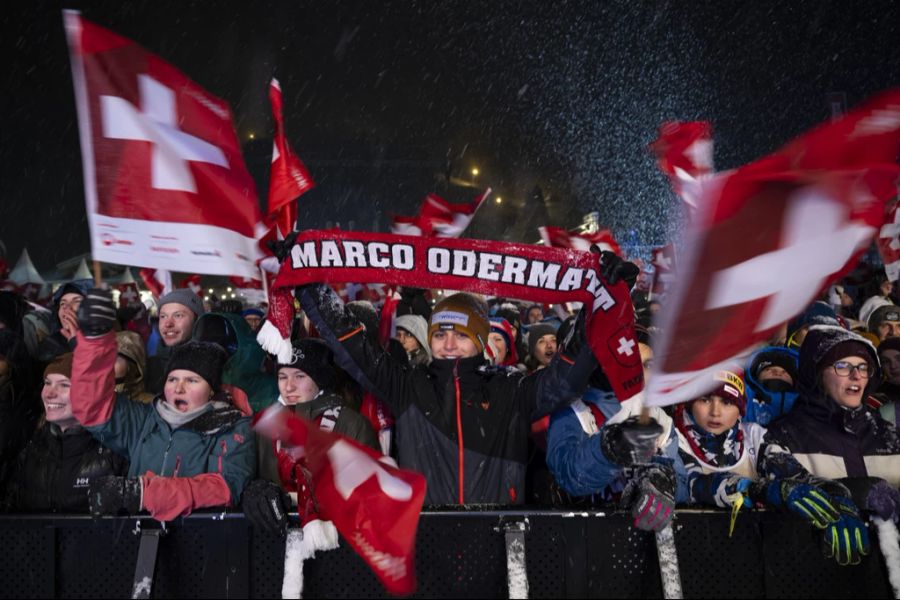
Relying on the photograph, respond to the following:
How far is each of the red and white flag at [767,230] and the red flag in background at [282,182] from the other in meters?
2.50

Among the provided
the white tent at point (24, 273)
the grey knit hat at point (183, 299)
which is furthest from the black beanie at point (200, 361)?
the white tent at point (24, 273)

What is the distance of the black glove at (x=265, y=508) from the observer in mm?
2674

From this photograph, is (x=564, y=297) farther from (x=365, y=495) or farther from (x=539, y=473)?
(x=365, y=495)

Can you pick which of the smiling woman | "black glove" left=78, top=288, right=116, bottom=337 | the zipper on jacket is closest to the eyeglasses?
the zipper on jacket

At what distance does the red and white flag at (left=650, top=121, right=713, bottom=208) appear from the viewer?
4504 millimetres

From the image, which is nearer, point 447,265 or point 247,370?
point 447,265

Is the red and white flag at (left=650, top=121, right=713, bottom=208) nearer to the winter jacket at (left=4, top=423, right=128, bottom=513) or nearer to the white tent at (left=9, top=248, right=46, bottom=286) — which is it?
the winter jacket at (left=4, top=423, right=128, bottom=513)

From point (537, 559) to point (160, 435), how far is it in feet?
6.08

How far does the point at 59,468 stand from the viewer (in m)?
3.47

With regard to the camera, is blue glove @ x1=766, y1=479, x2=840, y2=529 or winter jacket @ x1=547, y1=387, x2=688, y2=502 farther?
winter jacket @ x1=547, y1=387, x2=688, y2=502

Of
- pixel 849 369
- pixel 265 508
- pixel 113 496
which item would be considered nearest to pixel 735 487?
pixel 849 369

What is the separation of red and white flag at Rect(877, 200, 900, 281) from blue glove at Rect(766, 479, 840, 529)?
4420 mm

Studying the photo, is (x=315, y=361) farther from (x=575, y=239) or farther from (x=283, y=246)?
(x=575, y=239)

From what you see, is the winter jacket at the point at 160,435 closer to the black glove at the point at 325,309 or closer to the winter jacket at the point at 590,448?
the black glove at the point at 325,309
